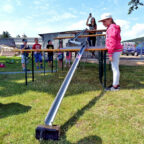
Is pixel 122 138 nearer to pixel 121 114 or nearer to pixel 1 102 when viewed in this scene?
pixel 121 114

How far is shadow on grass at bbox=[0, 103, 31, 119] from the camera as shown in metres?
2.36

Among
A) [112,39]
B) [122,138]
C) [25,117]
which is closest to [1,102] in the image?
[25,117]

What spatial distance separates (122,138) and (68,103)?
4.00 feet

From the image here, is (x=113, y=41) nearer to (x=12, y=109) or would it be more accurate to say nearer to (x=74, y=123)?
(x=74, y=123)

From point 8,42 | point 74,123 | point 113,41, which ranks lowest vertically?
point 74,123

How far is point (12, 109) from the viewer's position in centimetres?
252

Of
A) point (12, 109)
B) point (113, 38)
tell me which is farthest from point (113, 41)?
point (12, 109)

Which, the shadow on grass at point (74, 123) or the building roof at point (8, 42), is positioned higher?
the building roof at point (8, 42)

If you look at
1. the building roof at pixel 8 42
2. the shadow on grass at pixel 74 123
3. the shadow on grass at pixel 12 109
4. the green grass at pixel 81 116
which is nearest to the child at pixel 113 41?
the green grass at pixel 81 116

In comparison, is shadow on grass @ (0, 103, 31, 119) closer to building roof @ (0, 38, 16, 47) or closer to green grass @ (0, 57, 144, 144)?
green grass @ (0, 57, 144, 144)

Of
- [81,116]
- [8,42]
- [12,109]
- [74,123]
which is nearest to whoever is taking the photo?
[74,123]

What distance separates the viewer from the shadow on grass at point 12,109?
2.36 m

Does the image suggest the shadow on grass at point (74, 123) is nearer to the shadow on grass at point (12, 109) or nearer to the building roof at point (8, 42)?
the shadow on grass at point (12, 109)

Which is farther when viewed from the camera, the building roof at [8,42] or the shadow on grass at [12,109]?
the building roof at [8,42]
